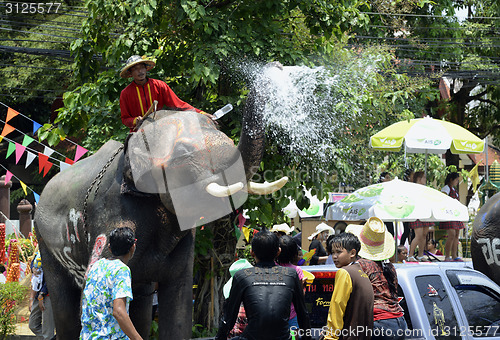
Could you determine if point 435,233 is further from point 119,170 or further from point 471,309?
point 119,170

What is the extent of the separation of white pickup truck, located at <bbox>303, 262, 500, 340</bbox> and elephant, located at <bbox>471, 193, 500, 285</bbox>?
1121 mm

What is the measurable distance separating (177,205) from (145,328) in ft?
5.83

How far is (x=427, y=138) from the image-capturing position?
10.6m

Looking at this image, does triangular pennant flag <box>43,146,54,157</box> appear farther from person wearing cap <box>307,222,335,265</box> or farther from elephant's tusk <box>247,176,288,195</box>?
elephant's tusk <box>247,176,288,195</box>

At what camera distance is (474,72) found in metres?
18.2

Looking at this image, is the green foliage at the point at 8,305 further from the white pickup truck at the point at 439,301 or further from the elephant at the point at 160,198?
the white pickup truck at the point at 439,301

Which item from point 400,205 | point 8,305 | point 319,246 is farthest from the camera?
point 319,246

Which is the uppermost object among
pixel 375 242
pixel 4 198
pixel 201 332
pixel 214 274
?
pixel 375 242

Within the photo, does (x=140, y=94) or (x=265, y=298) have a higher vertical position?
(x=140, y=94)

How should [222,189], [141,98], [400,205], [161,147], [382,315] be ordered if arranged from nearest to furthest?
[222,189] → [382,315] → [161,147] → [141,98] → [400,205]

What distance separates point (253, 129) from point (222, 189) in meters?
0.47

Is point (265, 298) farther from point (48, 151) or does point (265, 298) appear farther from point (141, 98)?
point (48, 151)

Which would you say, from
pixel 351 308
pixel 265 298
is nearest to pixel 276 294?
pixel 265 298

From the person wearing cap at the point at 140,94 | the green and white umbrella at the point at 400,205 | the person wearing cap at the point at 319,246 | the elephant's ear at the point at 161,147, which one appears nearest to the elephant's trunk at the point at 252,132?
the elephant's ear at the point at 161,147
